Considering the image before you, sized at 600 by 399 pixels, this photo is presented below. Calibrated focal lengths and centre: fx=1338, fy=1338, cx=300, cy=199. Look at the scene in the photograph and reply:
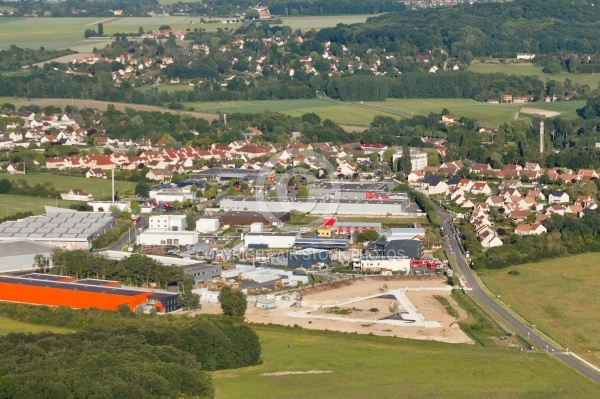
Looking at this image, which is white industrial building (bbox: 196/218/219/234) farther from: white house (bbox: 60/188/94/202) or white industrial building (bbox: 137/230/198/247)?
white house (bbox: 60/188/94/202)

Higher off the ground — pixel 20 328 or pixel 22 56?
pixel 20 328

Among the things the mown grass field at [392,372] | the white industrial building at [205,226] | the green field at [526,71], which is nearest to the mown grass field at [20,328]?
the mown grass field at [392,372]

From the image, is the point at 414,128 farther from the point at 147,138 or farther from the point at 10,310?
the point at 10,310

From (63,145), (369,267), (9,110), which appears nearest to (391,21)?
(9,110)

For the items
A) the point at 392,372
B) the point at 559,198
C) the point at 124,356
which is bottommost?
the point at 559,198

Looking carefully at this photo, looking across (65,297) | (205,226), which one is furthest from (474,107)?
(65,297)

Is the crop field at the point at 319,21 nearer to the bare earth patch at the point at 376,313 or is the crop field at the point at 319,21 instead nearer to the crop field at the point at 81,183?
the crop field at the point at 81,183

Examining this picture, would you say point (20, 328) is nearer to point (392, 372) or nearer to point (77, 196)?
point (392, 372)
